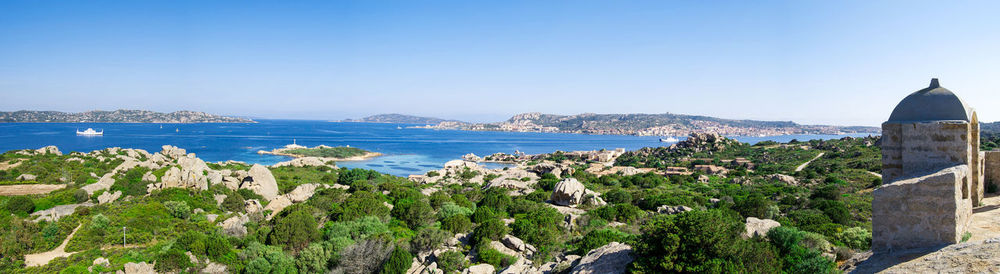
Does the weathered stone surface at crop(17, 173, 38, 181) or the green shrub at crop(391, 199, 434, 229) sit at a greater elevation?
the green shrub at crop(391, 199, 434, 229)

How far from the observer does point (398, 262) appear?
13.8 metres

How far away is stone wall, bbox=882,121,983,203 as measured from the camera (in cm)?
733

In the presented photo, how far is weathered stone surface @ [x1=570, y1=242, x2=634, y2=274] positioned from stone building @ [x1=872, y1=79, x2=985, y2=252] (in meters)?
4.71

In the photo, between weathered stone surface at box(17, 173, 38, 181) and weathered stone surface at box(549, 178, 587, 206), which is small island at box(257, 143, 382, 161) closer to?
weathered stone surface at box(17, 173, 38, 181)

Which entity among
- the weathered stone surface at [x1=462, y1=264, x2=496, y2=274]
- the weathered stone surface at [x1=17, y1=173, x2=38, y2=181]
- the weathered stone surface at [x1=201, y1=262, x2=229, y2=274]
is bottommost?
the weathered stone surface at [x1=201, y1=262, x2=229, y2=274]

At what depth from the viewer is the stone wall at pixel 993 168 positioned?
10.0 meters

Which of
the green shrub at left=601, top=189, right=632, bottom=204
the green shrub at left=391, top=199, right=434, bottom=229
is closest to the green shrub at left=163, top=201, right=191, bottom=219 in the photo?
the green shrub at left=391, top=199, right=434, bottom=229

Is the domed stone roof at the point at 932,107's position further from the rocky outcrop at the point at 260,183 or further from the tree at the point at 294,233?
the rocky outcrop at the point at 260,183

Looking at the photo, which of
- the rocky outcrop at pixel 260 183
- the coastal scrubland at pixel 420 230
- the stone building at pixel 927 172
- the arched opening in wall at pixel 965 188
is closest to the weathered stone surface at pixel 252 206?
the coastal scrubland at pixel 420 230

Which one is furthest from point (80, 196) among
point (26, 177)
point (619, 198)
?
point (619, 198)

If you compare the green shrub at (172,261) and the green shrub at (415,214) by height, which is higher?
the green shrub at (415,214)

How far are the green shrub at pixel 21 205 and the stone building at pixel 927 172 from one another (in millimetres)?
33516

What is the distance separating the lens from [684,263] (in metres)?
9.34

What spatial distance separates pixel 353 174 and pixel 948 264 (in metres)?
39.1
